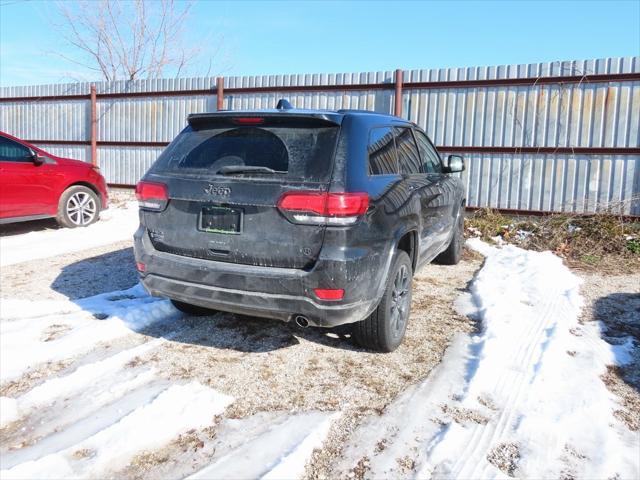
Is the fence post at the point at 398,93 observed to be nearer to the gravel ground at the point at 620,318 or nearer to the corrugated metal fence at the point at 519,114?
the corrugated metal fence at the point at 519,114

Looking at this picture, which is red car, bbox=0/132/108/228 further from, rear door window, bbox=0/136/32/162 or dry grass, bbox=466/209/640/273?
dry grass, bbox=466/209/640/273

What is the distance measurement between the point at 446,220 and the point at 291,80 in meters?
6.31

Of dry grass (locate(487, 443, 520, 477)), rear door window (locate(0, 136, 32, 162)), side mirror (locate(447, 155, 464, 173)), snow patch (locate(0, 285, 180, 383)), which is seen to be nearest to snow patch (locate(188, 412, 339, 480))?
dry grass (locate(487, 443, 520, 477))

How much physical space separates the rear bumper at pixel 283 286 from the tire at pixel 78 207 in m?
5.86

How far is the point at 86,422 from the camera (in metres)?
2.95

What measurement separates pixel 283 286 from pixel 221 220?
587 millimetres

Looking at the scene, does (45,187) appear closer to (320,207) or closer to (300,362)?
(300,362)

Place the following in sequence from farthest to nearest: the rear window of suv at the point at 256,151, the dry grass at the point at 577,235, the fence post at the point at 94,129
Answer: the fence post at the point at 94,129, the dry grass at the point at 577,235, the rear window of suv at the point at 256,151

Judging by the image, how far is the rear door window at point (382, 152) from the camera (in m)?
3.65

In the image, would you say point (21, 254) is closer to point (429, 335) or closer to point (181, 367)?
point (181, 367)

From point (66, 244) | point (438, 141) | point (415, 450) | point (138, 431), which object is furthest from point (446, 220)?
point (66, 244)

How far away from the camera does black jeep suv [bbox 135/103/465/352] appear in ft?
10.4

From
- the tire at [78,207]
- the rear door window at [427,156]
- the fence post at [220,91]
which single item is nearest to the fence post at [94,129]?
the fence post at [220,91]

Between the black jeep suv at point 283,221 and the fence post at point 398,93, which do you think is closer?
the black jeep suv at point 283,221
